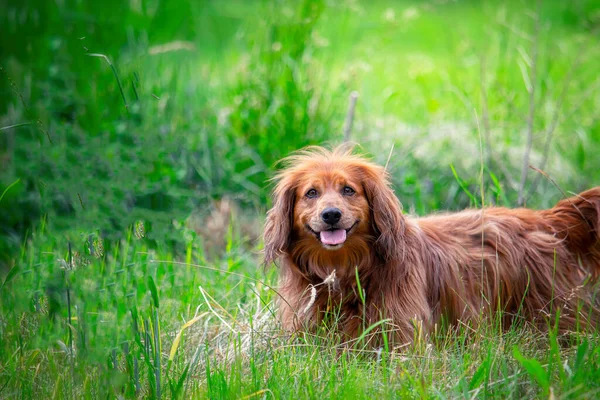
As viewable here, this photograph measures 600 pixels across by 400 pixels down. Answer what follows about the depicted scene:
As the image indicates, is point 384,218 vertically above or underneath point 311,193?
underneath

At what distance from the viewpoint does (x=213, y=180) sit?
6.64m

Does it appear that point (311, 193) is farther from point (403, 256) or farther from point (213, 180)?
point (213, 180)

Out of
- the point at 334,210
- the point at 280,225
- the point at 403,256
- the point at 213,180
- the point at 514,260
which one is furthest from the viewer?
the point at 213,180

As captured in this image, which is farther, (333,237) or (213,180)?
(213,180)

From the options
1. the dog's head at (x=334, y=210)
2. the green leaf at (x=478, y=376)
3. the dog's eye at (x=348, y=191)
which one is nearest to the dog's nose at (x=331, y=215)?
the dog's head at (x=334, y=210)

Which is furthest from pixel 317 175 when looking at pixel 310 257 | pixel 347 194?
pixel 310 257

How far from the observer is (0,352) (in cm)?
367

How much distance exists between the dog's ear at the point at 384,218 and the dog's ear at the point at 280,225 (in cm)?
44

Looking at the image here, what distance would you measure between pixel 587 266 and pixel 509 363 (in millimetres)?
1367

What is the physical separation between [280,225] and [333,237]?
383mm

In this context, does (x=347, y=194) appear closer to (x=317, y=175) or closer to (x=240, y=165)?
(x=317, y=175)

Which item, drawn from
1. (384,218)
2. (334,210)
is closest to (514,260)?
(384,218)

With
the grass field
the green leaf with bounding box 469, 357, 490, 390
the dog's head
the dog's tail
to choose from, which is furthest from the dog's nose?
the dog's tail

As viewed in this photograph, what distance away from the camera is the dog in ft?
13.6
